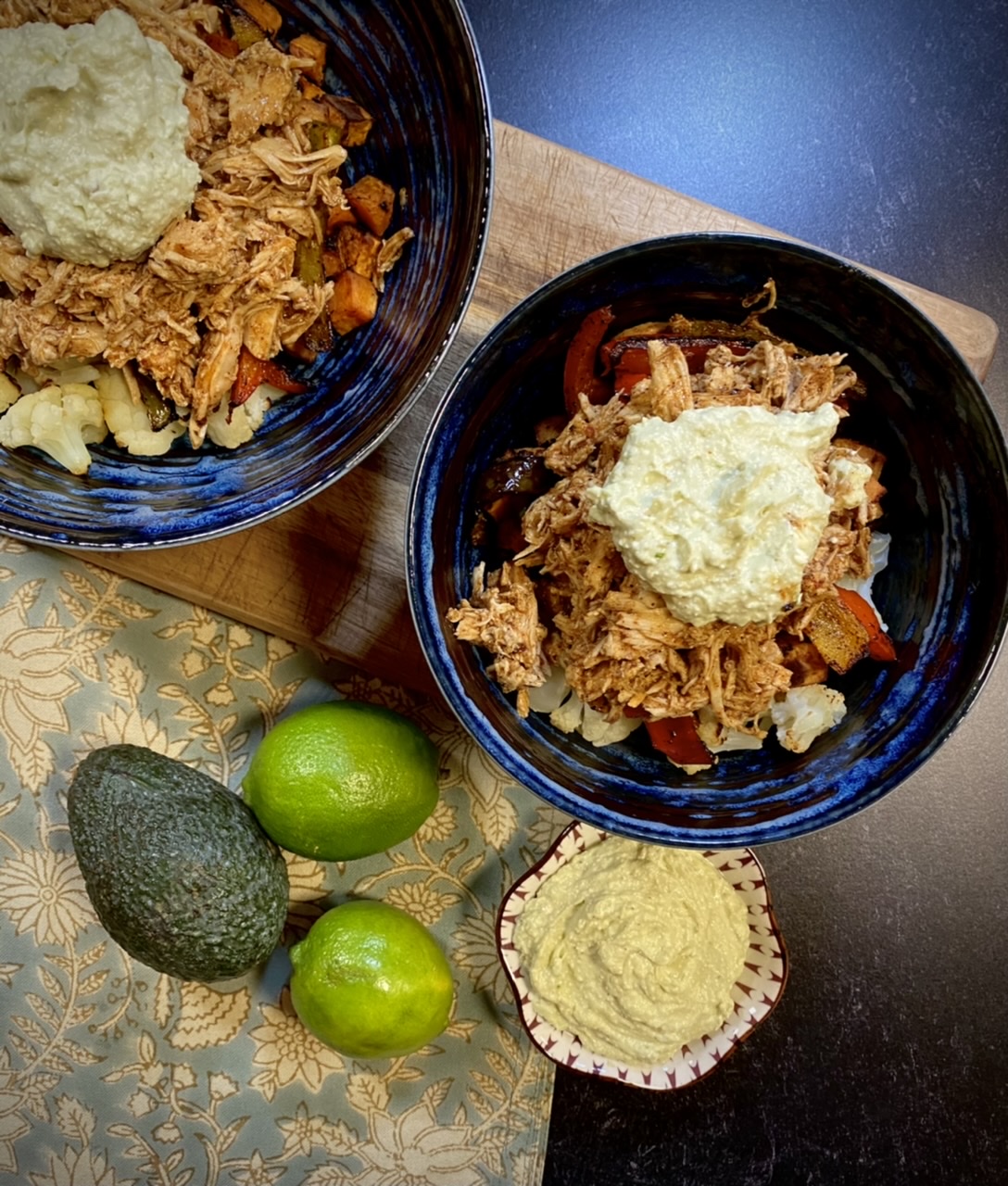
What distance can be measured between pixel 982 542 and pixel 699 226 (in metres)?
0.86

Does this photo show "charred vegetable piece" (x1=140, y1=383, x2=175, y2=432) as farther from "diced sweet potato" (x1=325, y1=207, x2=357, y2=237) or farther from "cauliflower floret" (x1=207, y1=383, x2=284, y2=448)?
"diced sweet potato" (x1=325, y1=207, x2=357, y2=237)

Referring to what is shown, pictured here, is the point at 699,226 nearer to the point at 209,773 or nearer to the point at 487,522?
the point at 487,522

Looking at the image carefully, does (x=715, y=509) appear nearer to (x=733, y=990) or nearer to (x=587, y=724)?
(x=587, y=724)

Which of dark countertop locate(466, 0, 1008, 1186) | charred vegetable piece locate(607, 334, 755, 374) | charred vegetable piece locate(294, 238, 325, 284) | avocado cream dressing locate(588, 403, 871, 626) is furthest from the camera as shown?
dark countertop locate(466, 0, 1008, 1186)

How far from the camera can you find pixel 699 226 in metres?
2.03

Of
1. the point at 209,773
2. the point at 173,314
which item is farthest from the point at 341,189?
the point at 209,773

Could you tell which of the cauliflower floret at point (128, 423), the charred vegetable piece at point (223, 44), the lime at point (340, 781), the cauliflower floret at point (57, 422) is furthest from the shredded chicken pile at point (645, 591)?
the charred vegetable piece at point (223, 44)

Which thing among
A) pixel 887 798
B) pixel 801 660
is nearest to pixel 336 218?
pixel 801 660

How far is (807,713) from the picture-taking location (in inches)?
67.3

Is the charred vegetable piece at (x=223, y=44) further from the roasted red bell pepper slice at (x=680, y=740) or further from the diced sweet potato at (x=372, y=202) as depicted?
the roasted red bell pepper slice at (x=680, y=740)

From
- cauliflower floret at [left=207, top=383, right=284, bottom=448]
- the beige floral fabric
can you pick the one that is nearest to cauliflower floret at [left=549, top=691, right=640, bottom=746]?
the beige floral fabric

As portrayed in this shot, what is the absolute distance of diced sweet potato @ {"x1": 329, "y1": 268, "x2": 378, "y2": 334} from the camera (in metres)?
1.78

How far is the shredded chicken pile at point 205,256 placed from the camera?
1627mm

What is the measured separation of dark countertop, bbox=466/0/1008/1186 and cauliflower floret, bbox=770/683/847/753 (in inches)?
29.9
